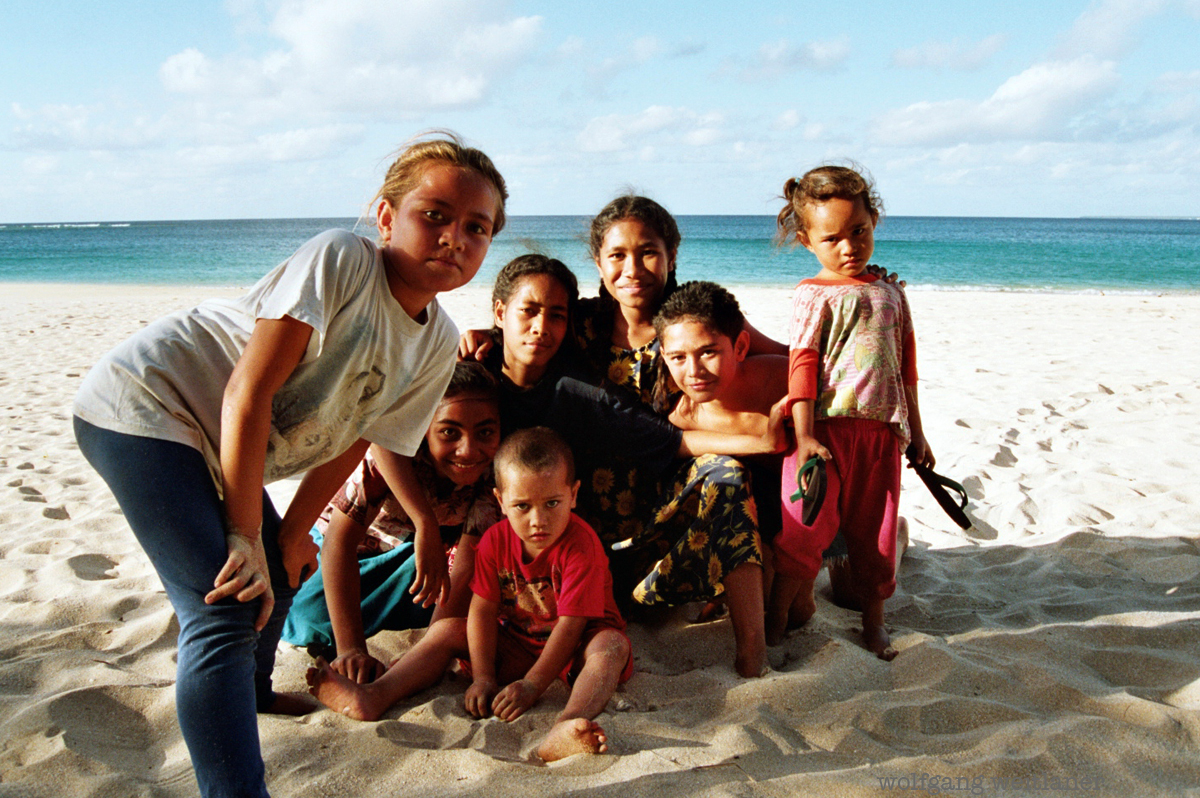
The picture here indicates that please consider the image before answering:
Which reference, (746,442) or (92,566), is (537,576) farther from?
(92,566)

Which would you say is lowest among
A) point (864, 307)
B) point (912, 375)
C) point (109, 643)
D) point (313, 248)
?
point (109, 643)

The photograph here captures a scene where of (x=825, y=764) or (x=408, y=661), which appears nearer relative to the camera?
(x=825, y=764)

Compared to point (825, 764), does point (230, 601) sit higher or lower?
higher

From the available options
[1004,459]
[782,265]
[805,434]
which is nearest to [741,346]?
[805,434]

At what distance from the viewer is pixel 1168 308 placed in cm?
1203

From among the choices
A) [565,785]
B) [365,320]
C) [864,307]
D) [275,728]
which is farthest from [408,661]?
[864,307]

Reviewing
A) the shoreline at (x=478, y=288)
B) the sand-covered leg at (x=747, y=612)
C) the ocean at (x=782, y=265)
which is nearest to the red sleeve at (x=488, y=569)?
the sand-covered leg at (x=747, y=612)

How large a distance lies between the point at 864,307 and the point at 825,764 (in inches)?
56.1

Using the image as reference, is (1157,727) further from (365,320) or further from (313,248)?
(313,248)

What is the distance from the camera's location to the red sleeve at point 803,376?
8.43ft

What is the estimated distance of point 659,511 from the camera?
2617 mm

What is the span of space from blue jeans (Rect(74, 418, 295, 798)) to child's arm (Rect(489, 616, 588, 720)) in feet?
2.49

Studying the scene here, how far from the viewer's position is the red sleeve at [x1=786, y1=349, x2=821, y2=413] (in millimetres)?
2570

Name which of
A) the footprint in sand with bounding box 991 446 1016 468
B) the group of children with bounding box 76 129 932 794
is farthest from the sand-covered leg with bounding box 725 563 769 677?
the footprint in sand with bounding box 991 446 1016 468
